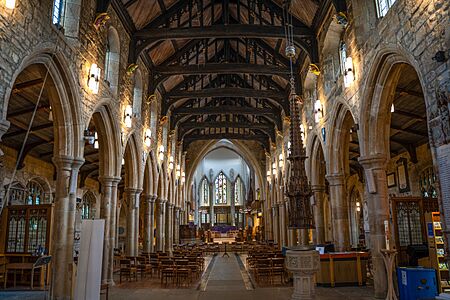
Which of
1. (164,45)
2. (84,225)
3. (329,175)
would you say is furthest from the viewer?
(164,45)

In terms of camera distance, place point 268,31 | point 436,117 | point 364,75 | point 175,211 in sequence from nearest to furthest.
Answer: point 436,117 < point 364,75 < point 268,31 < point 175,211

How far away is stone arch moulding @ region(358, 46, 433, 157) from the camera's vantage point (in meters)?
8.57

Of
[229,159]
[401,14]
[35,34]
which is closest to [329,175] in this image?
[401,14]

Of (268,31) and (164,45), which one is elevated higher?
(164,45)

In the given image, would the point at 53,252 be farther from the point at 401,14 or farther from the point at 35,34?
the point at 401,14

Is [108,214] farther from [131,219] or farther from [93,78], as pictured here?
[93,78]

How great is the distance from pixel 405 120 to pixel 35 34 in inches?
545

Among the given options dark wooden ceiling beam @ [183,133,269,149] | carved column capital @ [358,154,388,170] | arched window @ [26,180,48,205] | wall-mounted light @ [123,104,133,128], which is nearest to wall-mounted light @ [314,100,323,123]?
carved column capital @ [358,154,388,170]

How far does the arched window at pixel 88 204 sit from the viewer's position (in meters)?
24.2

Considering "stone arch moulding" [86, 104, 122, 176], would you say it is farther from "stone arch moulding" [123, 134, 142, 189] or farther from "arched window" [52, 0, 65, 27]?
"arched window" [52, 0, 65, 27]

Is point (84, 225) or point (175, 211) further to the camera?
point (175, 211)

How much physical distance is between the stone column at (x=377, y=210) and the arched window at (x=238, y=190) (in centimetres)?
3563

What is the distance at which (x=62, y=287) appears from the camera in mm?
8695

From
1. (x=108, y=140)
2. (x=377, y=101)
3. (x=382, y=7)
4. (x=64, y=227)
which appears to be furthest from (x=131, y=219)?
(x=382, y=7)
